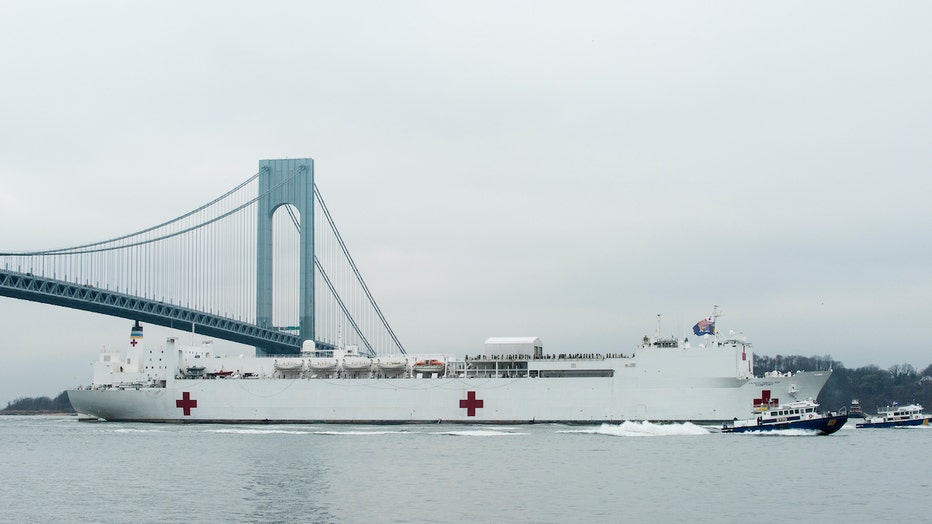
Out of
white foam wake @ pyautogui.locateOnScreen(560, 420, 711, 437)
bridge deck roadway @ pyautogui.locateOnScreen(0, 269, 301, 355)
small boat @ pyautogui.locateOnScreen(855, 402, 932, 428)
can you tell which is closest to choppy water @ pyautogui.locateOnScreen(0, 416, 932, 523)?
white foam wake @ pyautogui.locateOnScreen(560, 420, 711, 437)

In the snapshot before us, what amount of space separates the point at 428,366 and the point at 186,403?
317 inches

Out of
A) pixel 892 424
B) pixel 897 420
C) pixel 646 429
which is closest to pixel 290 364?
pixel 646 429

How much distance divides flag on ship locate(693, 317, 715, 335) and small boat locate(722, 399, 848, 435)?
256 cm

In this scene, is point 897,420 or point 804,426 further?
point 897,420

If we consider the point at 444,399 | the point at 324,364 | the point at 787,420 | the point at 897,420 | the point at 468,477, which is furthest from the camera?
the point at 897,420

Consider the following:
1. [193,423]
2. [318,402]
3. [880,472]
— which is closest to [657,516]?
[880,472]

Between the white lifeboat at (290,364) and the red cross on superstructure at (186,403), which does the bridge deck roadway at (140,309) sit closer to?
the red cross on superstructure at (186,403)

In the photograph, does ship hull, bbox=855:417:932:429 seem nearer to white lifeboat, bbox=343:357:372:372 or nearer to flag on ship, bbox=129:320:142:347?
white lifeboat, bbox=343:357:372:372

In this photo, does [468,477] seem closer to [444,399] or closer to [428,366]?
[444,399]

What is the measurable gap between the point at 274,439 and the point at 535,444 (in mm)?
6616

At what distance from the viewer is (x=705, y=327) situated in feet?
89.6

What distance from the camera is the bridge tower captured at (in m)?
42.1

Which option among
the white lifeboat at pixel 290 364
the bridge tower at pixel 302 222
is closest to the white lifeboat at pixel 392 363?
the white lifeboat at pixel 290 364

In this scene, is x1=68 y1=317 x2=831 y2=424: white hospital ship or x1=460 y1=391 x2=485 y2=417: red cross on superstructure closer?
x1=68 y1=317 x2=831 y2=424: white hospital ship
